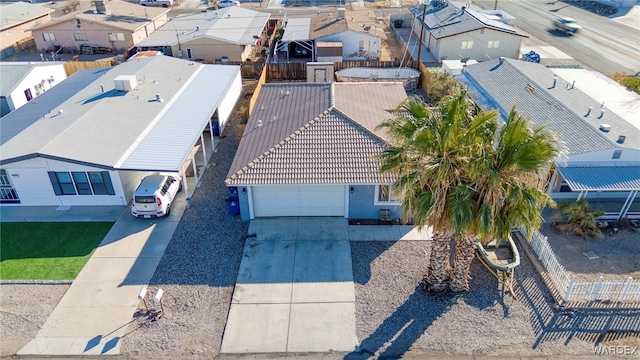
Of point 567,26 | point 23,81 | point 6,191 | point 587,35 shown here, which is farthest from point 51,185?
point 587,35

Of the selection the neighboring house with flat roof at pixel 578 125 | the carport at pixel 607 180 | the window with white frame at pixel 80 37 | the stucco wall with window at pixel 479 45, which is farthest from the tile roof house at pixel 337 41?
the carport at pixel 607 180

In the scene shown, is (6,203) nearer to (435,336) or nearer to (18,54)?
(435,336)

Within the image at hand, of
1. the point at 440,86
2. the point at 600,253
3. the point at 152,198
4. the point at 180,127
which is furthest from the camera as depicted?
the point at 440,86

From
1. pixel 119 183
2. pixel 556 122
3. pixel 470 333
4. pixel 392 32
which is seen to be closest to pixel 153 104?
pixel 119 183

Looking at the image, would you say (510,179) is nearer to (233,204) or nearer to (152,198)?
(233,204)

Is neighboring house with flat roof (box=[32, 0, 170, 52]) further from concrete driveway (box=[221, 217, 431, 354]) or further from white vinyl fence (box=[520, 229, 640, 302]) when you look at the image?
white vinyl fence (box=[520, 229, 640, 302])
